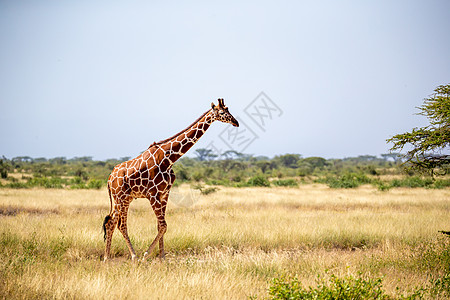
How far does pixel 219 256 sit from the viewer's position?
796 centimetres

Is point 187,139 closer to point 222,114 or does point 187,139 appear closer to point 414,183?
point 222,114

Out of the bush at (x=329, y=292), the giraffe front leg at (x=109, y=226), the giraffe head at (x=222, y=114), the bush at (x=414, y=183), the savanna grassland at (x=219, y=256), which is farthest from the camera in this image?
the bush at (x=414, y=183)

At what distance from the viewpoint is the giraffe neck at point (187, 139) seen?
641 cm

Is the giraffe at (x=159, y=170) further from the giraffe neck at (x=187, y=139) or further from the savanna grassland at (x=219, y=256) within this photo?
the savanna grassland at (x=219, y=256)

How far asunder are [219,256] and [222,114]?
11.5 ft

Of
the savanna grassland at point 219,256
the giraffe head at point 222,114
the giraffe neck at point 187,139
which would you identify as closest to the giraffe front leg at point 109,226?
the savanna grassland at point 219,256

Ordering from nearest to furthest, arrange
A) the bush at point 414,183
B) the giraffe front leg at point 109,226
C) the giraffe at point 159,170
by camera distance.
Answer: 1. the giraffe at point 159,170
2. the giraffe front leg at point 109,226
3. the bush at point 414,183

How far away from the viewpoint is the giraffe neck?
6.41 meters

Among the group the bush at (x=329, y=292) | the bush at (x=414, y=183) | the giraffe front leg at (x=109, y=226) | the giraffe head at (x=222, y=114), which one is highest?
the giraffe head at (x=222, y=114)

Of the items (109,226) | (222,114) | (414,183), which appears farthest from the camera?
(414,183)

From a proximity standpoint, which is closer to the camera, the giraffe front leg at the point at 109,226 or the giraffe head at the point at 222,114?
the giraffe head at the point at 222,114

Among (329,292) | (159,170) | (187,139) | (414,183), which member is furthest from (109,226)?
(414,183)

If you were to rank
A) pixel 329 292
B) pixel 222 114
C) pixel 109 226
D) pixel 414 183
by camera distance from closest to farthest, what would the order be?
pixel 329 292 < pixel 222 114 < pixel 109 226 < pixel 414 183

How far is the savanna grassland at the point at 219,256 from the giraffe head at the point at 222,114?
256 centimetres
